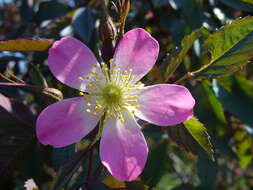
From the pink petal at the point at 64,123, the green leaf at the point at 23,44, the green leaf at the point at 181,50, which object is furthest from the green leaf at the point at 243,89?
the green leaf at the point at 23,44

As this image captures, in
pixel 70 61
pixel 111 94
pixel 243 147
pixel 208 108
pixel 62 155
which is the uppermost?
pixel 70 61

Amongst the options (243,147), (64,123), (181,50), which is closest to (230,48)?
(181,50)

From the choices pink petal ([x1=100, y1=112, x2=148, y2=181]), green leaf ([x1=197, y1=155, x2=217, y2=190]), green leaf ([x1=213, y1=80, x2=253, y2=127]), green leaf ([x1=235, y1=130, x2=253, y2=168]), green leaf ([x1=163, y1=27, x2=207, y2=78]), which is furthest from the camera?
green leaf ([x1=235, y1=130, x2=253, y2=168])

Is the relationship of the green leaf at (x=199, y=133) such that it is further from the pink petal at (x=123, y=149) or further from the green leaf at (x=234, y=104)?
the green leaf at (x=234, y=104)

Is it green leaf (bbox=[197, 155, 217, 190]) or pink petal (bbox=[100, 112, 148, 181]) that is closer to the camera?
pink petal (bbox=[100, 112, 148, 181])

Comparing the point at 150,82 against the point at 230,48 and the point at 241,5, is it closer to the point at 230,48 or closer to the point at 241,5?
the point at 230,48

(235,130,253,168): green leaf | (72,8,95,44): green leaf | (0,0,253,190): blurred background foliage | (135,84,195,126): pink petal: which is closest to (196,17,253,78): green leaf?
(0,0,253,190): blurred background foliage

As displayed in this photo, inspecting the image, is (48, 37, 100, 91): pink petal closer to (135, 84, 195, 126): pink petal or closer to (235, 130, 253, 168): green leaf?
(135, 84, 195, 126): pink petal
